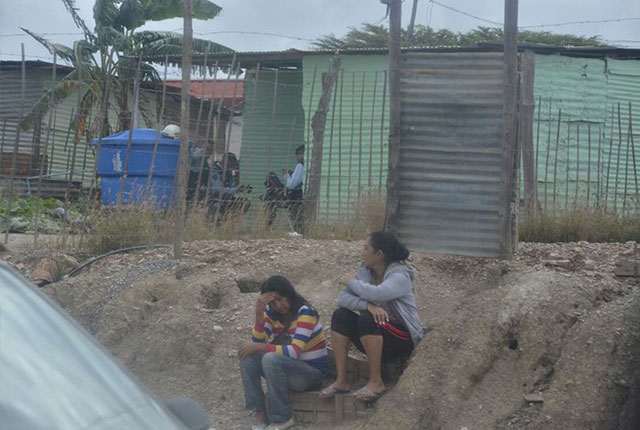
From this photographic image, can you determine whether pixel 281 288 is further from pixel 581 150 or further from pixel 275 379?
pixel 581 150

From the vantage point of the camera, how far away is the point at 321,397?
6902mm

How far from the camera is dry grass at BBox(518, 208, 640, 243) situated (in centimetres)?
976

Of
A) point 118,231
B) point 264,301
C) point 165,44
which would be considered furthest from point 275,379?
point 165,44

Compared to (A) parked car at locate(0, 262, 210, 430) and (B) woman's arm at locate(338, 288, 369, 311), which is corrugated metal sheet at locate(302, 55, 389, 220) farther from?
(A) parked car at locate(0, 262, 210, 430)

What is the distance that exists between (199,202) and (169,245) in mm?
792

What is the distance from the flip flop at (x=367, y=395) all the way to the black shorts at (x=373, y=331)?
0.31 meters

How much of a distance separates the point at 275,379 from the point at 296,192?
487 centimetres

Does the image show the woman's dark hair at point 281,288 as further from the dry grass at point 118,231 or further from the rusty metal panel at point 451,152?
the dry grass at point 118,231

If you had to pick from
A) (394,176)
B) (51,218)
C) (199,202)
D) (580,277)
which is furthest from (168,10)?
(580,277)

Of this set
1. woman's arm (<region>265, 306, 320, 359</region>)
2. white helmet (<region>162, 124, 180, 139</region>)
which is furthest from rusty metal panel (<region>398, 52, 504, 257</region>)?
white helmet (<region>162, 124, 180, 139</region>)

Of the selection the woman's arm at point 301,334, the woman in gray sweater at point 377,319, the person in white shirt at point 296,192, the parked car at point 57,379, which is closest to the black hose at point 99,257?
the person in white shirt at point 296,192

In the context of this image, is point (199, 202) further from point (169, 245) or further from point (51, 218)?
point (51, 218)

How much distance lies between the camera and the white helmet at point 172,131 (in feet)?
38.9

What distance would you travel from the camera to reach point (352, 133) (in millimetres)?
10852
